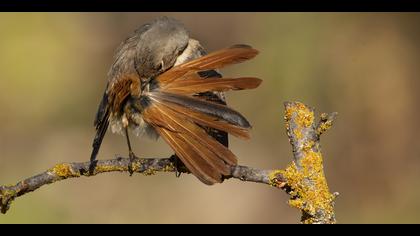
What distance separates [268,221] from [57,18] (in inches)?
126

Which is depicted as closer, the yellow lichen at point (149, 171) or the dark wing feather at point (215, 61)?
the dark wing feather at point (215, 61)

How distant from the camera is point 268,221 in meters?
6.79

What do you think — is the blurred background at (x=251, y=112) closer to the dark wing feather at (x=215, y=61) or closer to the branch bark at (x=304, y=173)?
the dark wing feather at (x=215, y=61)

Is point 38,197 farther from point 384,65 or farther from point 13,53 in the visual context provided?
point 384,65

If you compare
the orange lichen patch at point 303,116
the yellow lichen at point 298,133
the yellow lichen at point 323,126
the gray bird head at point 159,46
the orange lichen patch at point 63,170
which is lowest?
the orange lichen patch at point 63,170

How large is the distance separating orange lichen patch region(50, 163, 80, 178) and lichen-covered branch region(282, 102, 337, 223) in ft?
3.58

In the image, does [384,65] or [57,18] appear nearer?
[384,65]

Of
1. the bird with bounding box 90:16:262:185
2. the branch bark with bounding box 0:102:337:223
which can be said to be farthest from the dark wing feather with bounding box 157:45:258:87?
the branch bark with bounding box 0:102:337:223

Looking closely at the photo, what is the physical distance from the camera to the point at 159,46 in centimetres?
425

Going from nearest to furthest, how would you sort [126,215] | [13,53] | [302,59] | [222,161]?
[222,161]
[126,215]
[302,59]
[13,53]

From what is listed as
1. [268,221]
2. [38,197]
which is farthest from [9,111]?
[268,221]

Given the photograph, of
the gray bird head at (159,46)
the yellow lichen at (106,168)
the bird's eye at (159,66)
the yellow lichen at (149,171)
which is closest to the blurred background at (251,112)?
the gray bird head at (159,46)

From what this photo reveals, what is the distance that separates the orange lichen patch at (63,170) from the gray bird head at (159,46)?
0.83 m

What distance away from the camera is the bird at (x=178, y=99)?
3.17 m
